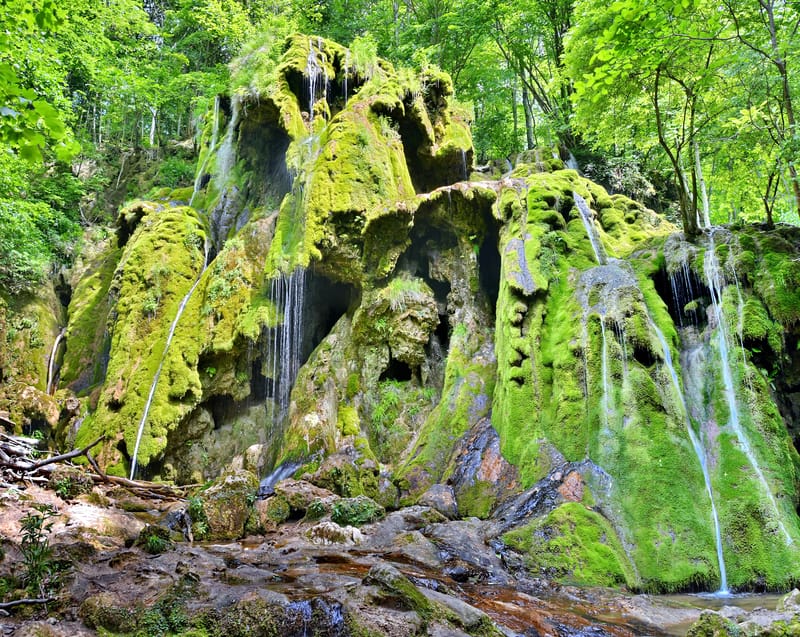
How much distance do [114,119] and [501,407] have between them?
92.8 feet

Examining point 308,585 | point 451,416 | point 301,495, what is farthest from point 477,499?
point 308,585

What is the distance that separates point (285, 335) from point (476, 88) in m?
17.7

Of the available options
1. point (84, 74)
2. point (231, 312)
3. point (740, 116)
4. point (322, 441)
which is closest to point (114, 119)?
point (84, 74)

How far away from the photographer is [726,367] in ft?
29.1

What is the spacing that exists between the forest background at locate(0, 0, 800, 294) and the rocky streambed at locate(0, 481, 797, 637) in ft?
13.0

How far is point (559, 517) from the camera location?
764cm

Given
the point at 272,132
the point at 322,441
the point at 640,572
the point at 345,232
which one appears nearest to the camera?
the point at 640,572

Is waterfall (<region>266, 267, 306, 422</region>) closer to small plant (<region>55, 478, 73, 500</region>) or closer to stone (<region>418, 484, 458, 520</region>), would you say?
stone (<region>418, 484, 458, 520</region>)

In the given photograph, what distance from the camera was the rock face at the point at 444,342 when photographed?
7840 millimetres

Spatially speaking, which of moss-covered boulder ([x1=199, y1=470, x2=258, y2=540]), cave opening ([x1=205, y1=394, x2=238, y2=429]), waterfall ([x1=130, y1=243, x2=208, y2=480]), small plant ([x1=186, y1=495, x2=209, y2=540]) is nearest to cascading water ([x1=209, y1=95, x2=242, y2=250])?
waterfall ([x1=130, y1=243, x2=208, y2=480])

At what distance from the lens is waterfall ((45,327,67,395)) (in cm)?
1578

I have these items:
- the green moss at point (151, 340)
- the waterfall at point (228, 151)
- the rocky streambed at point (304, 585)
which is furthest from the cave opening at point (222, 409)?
the waterfall at point (228, 151)

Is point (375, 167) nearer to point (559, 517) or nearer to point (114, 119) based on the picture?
point (559, 517)

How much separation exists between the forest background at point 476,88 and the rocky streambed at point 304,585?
13.0 feet
